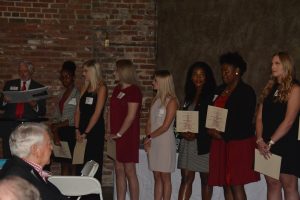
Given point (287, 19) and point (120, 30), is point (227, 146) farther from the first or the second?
point (120, 30)

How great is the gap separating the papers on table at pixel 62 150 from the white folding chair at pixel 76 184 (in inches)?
94.0

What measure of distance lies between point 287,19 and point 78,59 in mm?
2668

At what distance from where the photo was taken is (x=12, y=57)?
297 inches

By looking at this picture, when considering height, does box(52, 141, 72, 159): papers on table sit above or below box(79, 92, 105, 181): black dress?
below

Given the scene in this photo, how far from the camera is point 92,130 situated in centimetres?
629

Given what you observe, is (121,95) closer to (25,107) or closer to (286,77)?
(25,107)

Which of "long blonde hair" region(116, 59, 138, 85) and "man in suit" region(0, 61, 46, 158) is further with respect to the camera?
"man in suit" region(0, 61, 46, 158)

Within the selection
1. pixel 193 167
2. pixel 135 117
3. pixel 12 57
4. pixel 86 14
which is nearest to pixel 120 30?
pixel 86 14

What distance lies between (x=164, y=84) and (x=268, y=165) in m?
Answer: 1.41

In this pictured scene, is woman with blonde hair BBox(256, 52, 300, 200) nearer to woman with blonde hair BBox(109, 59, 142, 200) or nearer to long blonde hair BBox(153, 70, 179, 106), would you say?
long blonde hair BBox(153, 70, 179, 106)

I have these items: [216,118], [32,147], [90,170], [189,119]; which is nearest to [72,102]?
[189,119]

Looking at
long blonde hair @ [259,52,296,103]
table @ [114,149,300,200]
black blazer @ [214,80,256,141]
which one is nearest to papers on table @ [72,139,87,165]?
table @ [114,149,300,200]

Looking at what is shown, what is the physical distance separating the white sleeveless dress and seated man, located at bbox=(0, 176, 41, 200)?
3.81m

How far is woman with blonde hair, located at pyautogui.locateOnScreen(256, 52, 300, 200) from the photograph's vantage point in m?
4.71
